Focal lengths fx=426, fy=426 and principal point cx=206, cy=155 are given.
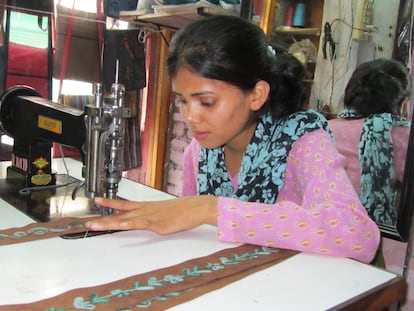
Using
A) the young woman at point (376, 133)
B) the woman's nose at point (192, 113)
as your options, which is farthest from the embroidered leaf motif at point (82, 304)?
the young woman at point (376, 133)

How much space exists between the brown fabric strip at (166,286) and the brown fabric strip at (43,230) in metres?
0.24

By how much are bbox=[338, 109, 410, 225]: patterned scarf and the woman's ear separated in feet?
2.33

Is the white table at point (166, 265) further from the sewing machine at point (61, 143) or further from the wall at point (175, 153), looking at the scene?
the wall at point (175, 153)

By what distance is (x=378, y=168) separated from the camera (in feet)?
5.11

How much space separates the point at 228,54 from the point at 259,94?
5.5 inches

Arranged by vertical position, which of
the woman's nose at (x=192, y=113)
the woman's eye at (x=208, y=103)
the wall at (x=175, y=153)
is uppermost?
the woman's eye at (x=208, y=103)

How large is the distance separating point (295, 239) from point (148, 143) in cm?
186

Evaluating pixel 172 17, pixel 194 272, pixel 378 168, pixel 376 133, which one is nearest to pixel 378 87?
pixel 376 133

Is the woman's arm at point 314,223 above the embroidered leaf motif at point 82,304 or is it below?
above

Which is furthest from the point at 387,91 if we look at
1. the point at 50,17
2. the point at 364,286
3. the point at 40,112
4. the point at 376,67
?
the point at 50,17

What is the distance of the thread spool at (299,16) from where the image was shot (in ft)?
5.87

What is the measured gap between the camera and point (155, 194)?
1170 millimetres

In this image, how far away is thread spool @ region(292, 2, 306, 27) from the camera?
1790 mm

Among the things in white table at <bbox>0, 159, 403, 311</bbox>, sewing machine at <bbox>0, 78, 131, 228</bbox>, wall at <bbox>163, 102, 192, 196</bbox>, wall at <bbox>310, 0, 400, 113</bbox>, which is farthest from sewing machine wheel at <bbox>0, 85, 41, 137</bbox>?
wall at <bbox>163, 102, 192, 196</bbox>
